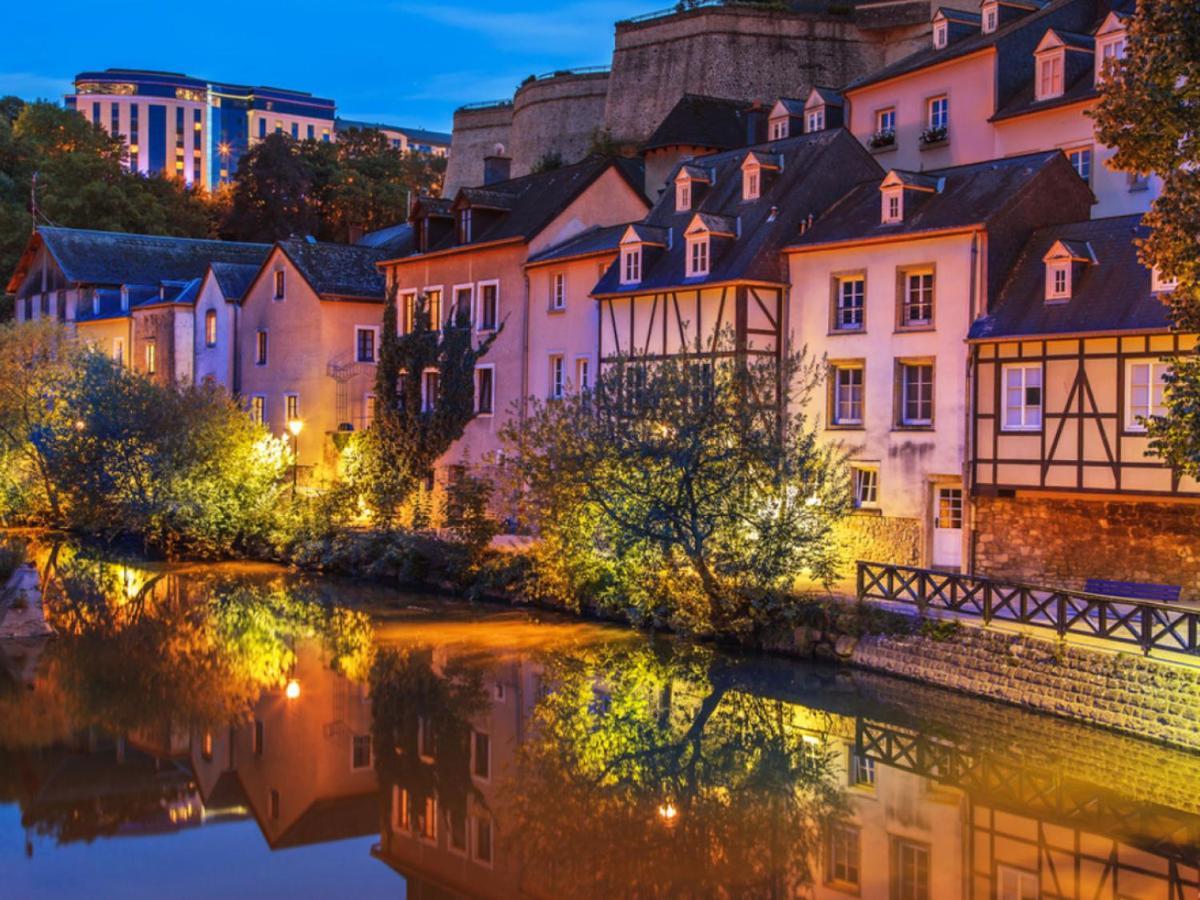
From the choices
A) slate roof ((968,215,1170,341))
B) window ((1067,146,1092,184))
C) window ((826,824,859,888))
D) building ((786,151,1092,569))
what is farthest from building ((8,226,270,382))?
window ((826,824,859,888))

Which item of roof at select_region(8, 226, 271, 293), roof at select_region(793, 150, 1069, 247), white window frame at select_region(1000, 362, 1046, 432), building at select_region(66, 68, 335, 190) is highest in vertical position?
building at select_region(66, 68, 335, 190)

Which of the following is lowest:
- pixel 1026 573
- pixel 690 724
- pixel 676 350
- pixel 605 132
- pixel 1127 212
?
pixel 690 724

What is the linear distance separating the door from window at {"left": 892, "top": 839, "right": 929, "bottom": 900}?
34.2ft

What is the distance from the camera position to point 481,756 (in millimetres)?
17516

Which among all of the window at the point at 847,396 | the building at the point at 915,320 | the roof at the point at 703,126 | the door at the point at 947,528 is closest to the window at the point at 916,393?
the building at the point at 915,320

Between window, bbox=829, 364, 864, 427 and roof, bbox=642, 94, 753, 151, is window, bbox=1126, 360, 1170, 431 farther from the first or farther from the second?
roof, bbox=642, 94, 753, 151

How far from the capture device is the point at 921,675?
20250 millimetres

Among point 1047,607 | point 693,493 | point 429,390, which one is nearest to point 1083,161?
point 693,493

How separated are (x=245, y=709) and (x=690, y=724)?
5.71m

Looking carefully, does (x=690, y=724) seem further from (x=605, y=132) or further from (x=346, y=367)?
(x=605, y=132)

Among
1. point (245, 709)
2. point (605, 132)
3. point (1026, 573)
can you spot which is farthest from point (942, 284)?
point (605, 132)

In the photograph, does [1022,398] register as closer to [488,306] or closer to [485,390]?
[485,390]

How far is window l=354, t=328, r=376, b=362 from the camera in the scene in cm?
4138

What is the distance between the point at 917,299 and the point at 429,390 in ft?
45.8
